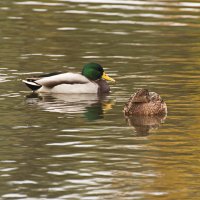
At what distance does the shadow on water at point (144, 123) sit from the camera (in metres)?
17.0

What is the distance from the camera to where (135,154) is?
591 inches

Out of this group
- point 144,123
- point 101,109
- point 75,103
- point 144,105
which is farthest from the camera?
point 75,103

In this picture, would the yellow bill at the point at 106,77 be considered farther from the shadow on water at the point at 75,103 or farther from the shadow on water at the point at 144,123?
the shadow on water at the point at 144,123

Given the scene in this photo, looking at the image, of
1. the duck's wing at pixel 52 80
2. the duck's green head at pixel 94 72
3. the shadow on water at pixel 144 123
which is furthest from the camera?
the duck's green head at pixel 94 72

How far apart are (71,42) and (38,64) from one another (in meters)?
3.60

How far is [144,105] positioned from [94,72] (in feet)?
11.1

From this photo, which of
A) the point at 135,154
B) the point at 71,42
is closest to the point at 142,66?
the point at 71,42

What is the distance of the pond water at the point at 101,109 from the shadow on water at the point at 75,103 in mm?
22

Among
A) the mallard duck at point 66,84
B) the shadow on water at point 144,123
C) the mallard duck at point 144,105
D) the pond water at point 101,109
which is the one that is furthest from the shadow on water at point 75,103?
the shadow on water at point 144,123

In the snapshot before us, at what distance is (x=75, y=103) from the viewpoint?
1991 centimetres

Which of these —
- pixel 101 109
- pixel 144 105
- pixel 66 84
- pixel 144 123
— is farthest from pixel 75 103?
pixel 144 123

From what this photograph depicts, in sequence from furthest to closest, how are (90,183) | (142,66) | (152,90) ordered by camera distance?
(142,66), (152,90), (90,183)

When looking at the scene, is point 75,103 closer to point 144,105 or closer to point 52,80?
point 52,80

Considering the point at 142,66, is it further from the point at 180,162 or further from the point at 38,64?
the point at 180,162
